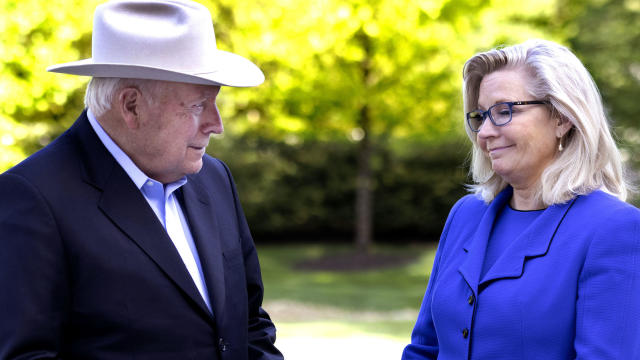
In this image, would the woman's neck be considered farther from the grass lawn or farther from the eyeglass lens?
the grass lawn

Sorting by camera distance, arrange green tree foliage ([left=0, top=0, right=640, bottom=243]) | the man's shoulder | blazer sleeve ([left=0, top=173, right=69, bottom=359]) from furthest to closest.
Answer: green tree foliage ([left=0, top=0, right=640, bottom=243]) → the man's shoulder → blazer sleeve ([left=0, top=173, right=69, bottom=359])

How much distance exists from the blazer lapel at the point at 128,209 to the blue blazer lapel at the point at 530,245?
1134 millimetres

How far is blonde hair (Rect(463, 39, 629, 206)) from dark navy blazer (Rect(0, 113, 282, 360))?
4.54ft

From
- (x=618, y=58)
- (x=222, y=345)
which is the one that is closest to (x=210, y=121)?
(x=222, y=345)

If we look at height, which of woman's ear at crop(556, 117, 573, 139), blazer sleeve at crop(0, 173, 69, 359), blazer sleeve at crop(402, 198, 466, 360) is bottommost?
blazer sleeve at crop(402, 198, 466, 360)

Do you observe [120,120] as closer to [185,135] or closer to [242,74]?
[185,135]

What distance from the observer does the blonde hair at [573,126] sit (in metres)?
2.61

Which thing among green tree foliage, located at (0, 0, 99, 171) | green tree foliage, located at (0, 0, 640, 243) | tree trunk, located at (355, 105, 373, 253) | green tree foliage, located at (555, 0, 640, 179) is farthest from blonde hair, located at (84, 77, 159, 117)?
green tree foliage, located at (555, 0, 640, 179)

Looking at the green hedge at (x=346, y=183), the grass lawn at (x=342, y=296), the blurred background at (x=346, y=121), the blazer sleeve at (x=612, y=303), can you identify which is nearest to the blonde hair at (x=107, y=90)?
the blazer sleeve at (x=612, y=303)

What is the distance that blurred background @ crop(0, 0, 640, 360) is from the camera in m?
10.8

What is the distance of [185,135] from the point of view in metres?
2.52

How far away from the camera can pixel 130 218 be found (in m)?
2.42

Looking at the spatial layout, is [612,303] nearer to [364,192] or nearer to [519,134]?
[519,134]

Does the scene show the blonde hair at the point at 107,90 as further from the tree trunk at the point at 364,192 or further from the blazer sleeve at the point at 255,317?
the tree trunk at the point at 364,192
